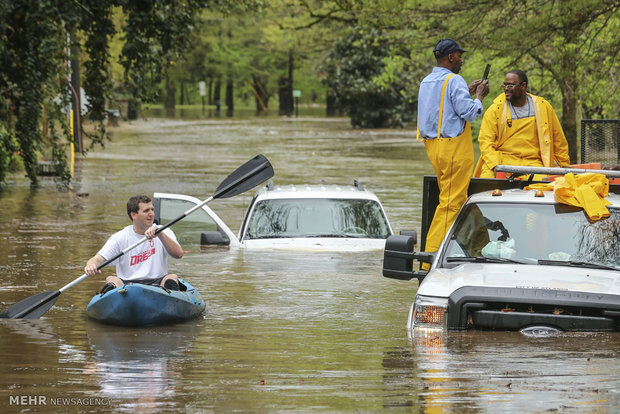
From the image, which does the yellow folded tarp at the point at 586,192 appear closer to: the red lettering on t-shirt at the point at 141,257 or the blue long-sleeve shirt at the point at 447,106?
the blue long-sleeve shirt at the point at 447,106

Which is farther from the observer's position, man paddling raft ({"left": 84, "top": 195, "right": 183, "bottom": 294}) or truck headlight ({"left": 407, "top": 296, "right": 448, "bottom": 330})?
man paddling raft ({"left": 84, "top": 195, "right": 183, "bottom": 294})

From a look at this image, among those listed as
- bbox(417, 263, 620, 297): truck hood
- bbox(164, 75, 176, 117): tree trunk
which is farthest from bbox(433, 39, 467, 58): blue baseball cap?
bbox(164, 75, 176, 117): tree trunk

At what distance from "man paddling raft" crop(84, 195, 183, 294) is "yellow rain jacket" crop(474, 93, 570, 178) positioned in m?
3.03

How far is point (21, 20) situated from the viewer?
20.1 meters

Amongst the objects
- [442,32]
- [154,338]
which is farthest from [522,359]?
[442,32]

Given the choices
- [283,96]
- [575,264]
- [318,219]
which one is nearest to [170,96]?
[283,96]

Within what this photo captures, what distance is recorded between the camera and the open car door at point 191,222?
13.7 m

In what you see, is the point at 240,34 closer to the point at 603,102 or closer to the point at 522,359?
the point at 603,102

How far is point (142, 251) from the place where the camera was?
11164 millimetres

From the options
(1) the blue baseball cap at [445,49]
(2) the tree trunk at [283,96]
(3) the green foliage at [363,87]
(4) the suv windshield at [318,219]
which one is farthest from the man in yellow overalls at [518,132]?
(2) the tree trunk at [283,96]

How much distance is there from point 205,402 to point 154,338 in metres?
2.99

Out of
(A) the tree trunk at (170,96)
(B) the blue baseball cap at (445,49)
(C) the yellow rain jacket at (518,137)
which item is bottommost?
(A) the tree trunk at (170,96)

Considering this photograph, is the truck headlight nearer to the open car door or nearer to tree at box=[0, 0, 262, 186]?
the open car door

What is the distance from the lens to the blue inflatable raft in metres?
10.4
